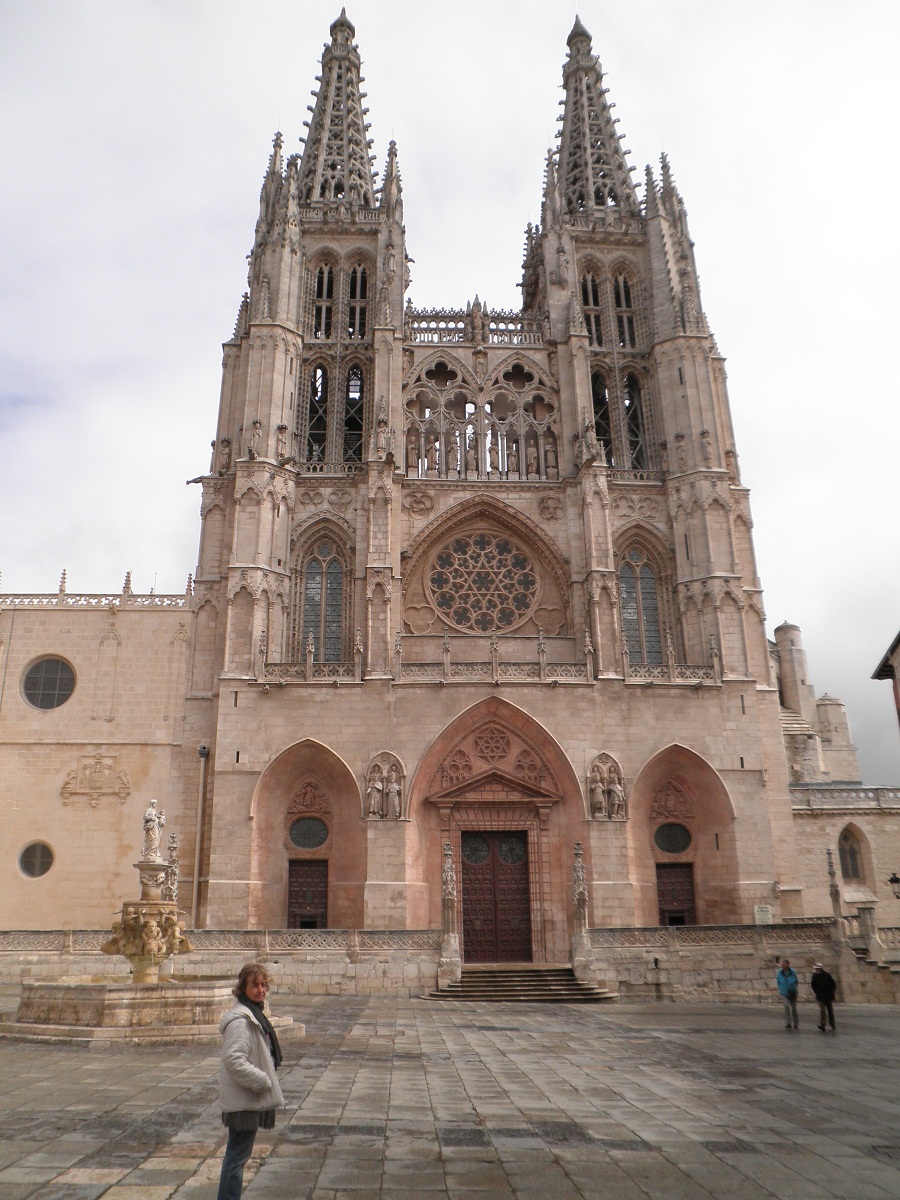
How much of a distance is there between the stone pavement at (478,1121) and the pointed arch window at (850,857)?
17.6m

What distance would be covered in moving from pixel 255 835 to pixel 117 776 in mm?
4620

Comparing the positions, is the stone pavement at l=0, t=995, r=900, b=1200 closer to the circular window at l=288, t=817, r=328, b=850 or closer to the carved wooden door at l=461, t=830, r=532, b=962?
the carved wooden door at l=461, t=830, r=532, b=962

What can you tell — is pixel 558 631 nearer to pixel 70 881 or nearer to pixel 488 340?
pixel 488 340

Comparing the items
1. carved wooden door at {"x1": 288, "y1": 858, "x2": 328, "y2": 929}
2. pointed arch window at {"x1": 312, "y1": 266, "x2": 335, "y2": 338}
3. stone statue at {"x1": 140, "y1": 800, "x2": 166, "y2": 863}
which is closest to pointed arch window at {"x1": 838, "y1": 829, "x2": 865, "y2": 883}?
carved wooden door at {"x1": 288, "y1": 858, "x2": 328, "y2": 929}

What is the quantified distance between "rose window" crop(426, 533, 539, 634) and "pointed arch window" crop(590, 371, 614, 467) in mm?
4814

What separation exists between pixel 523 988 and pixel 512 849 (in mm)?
5511

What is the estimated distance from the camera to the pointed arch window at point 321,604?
2677cm

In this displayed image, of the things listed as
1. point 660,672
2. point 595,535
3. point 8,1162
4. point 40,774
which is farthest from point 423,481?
point 8,1162

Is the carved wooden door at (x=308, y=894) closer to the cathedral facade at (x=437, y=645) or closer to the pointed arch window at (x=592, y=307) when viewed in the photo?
the cathedral facade at (x=437, y=645)

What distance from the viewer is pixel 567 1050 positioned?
36.2 ft

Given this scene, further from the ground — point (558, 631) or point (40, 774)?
point (558, 631)

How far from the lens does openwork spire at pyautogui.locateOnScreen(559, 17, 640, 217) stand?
34.9 metres

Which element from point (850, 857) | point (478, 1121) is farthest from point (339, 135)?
point (478, 1121)

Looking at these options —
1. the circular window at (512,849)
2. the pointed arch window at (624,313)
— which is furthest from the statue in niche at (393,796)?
the pointed arch window at (624,313)
